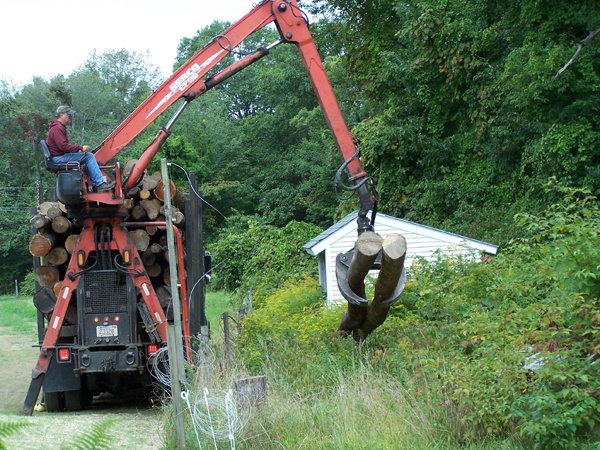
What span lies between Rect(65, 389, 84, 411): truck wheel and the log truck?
22 centimetres

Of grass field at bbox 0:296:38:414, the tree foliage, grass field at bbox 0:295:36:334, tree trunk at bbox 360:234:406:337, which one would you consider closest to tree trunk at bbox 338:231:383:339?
tree trunk at bbox 360:234:406:337

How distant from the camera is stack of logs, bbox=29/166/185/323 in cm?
1373

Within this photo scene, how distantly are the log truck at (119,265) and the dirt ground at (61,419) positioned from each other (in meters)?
0.62

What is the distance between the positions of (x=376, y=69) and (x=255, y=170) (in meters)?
26.8

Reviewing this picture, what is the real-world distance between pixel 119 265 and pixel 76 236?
930 mm

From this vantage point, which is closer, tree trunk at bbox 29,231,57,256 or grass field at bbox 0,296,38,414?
tree trunk at bbox 29,231,57,256

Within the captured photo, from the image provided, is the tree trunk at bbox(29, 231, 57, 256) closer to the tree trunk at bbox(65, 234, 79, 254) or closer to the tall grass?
the tree trunk at bbox(65, 234, 79, 254)

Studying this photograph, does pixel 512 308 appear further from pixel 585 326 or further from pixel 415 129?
pixel 415 129

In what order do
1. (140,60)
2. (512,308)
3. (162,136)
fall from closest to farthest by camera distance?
1. (512,308)
2. (162,136)
3. (140,60)

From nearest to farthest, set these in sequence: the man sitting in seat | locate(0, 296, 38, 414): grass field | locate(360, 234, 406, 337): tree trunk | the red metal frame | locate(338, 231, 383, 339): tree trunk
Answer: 1. locate(360, 234, 406, 337): tree trunk
2. locate(338, 231, 383, 339): tree trunk
3. the man sitting in seat
4. the red metal frame
5. locate(0, 296, 38, 414): grass field

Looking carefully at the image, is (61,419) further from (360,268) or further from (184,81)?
(184,81)

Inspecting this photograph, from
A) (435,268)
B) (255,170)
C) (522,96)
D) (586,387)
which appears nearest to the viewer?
(586,387)

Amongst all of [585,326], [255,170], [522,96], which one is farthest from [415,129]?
[255,170]

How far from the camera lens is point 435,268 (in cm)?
1510
